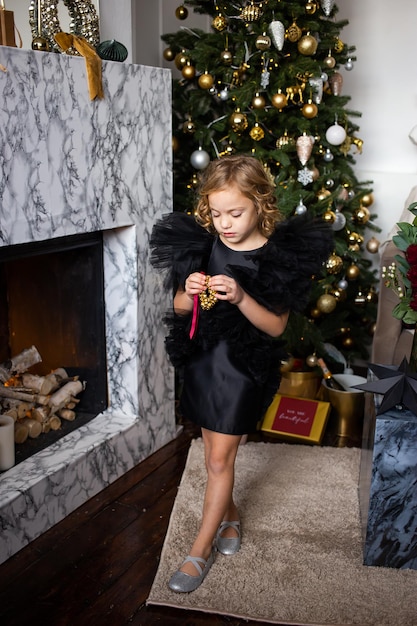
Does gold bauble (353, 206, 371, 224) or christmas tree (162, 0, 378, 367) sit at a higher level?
christmas tree (162, 0, 378, 367)

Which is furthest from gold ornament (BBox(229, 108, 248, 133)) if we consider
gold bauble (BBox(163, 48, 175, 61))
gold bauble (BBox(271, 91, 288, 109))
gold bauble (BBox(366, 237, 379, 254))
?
gold bauble (BBox(366, 237, 379, 254))

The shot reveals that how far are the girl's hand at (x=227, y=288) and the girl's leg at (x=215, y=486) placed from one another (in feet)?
1.44

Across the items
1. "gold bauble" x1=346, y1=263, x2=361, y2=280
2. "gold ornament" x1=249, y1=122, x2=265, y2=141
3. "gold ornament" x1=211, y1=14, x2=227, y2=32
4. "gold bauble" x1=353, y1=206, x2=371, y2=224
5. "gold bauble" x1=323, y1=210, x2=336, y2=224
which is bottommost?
"gold bauble" x1=346, y1=263, x2=361, y2=280

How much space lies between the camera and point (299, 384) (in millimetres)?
3188

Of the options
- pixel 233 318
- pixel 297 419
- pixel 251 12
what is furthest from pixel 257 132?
pixel 233 318

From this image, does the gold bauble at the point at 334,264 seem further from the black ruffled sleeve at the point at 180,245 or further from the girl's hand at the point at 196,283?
the girl's hand at the point at 196,283

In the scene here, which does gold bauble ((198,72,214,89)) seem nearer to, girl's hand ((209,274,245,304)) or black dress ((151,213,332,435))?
black dress ((151,213,332,435))

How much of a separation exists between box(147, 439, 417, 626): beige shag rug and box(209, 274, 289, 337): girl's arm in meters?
0.75

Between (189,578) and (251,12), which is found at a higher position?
(251,12)

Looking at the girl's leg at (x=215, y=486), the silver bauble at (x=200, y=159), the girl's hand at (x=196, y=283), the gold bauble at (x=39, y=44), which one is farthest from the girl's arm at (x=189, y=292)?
the silver bauble at (x=200, y=159)

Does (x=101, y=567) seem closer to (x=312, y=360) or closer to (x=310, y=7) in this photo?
(x=312, y=360)

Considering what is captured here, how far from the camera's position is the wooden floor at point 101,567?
1829mm

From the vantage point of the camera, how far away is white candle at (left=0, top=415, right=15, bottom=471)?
2.22 metres

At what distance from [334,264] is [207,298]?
1519 mm
